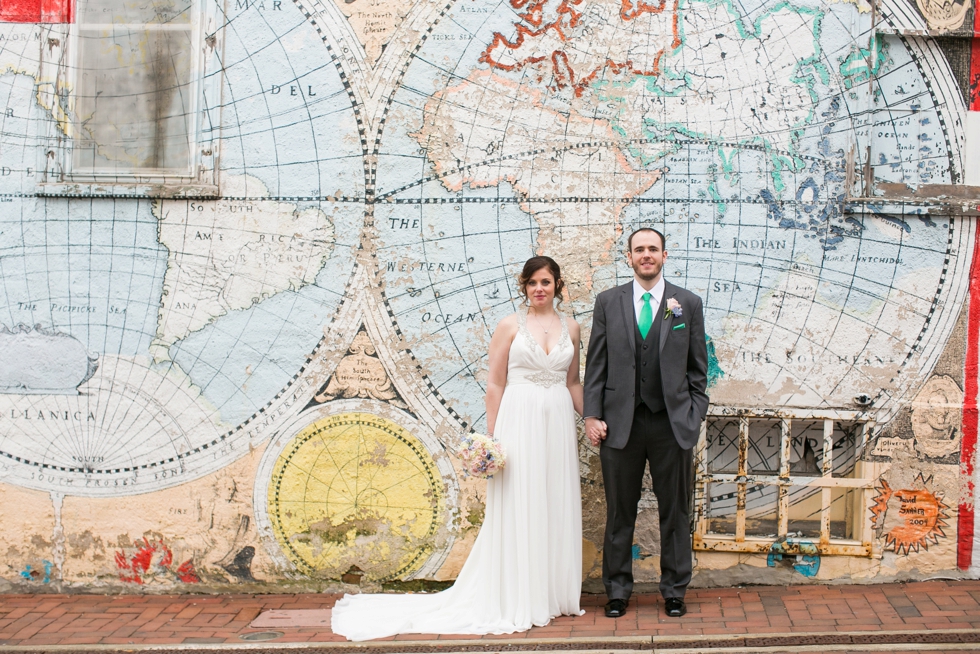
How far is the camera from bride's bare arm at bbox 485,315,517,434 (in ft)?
14.9

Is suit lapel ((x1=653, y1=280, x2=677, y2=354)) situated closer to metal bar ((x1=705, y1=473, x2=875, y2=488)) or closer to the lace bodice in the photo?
the lace bodice

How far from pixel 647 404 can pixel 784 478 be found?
961 millimetres

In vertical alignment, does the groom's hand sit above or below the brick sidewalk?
above

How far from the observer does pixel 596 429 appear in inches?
174

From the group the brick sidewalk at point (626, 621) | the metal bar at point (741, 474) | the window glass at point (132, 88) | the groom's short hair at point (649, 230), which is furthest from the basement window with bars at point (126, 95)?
the metal bar at point (741, 474)

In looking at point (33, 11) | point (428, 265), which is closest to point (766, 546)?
point (428, 265)

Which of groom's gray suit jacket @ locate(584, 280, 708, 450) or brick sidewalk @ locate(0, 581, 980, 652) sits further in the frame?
groom's gray suit jacket @ locate(584, 280, 708, 450)

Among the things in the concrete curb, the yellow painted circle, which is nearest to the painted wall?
the yellow painted circle

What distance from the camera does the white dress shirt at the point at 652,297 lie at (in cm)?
443

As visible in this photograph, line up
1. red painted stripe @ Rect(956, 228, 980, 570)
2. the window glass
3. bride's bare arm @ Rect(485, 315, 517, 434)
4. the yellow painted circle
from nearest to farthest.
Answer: bride's bare arm @ Rect(485, 315, 517, 434)
red painted stripe @ Rect(956, 228, 980, 570)
the yellow painted circle
the window glass

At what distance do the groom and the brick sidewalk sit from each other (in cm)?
22

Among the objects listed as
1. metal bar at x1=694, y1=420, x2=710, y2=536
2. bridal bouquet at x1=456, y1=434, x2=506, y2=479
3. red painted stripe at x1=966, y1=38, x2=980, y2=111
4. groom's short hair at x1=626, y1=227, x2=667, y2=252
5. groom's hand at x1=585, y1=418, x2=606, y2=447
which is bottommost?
metal bar at x1=694, y1=420, x2=710, y2=536

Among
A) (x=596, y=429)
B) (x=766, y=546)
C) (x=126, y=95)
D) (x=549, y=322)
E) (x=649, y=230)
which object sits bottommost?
(x=766, y=546)

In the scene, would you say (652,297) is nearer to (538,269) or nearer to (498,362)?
(538,269)
